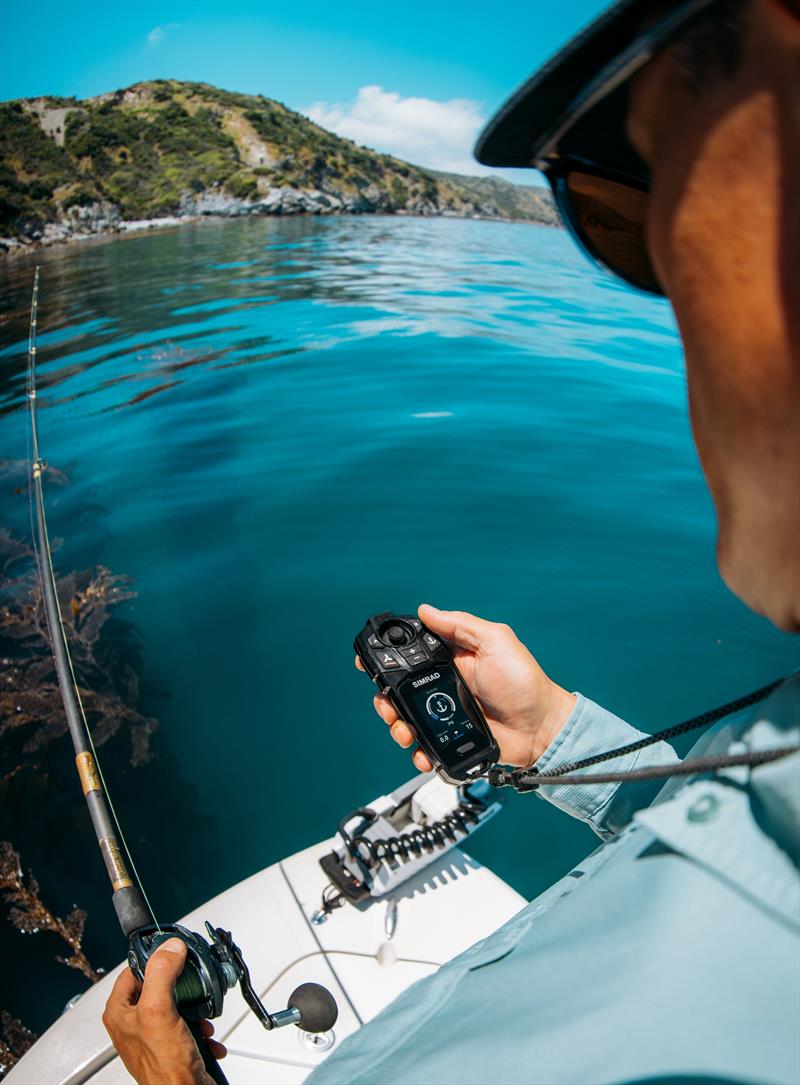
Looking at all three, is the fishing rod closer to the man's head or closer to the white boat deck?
the white boat deck

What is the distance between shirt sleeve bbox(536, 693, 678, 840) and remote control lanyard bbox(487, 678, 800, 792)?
0.03 m

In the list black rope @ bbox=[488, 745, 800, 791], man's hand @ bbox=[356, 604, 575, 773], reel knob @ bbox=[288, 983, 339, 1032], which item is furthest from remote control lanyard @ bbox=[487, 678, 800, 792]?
reel knob @ bbox=[288, 983, 339, 1032]

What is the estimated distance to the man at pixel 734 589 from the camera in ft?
1.61

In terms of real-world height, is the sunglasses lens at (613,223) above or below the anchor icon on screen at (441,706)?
above

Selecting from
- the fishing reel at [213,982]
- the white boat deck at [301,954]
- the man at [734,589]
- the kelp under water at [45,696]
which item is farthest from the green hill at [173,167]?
the man at [734,589]

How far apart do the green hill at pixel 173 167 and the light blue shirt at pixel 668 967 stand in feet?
118

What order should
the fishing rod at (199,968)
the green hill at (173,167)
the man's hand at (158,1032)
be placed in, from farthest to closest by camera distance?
the green hill at (173,167)
the fishing rod at (199,968)
the man's hand at (158,1032)

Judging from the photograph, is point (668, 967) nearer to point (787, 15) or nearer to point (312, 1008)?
point (787, 15)

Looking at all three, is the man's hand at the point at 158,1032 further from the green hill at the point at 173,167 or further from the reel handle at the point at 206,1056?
the green hill at the point at 173,167

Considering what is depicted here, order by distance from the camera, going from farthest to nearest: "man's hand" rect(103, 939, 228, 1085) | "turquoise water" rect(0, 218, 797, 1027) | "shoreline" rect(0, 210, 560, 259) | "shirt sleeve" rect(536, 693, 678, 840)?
"shoreline" rect(0, 210, 560, 259) < "turquoise water" rect(0, 218, 797, 1027) < "shirt sleeve" rect(536, 693, 678, 840) < "man's hand" rect(103, 939, 228, 1085)

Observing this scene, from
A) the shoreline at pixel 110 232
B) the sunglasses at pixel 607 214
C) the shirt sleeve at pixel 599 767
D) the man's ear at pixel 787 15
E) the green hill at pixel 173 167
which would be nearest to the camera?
the man's ear at pixel 787 15

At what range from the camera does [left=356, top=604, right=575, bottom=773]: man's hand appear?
151 centimetres

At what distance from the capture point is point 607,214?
3.15ft

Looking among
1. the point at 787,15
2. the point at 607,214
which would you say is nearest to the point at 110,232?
the point at 607,214
